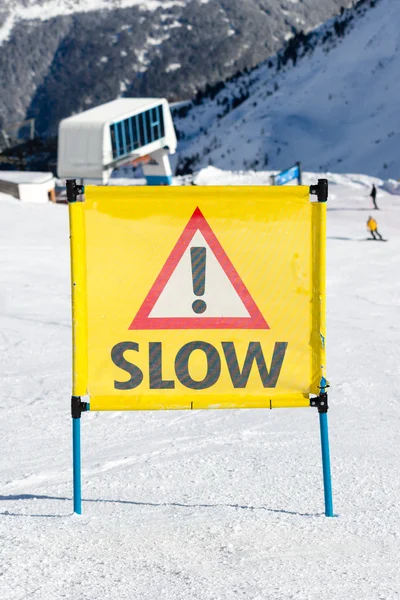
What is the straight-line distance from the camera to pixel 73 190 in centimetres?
367

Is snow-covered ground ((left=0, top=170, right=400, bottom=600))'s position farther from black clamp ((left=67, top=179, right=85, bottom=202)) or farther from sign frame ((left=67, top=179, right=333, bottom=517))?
black clamp ((left=67, top=179, right=85, bottom=202))

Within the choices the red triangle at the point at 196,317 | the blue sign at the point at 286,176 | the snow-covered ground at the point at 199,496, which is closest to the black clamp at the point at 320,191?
the red triangle at the point at 196,317

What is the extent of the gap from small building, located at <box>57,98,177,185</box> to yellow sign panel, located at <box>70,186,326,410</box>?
3818 cm

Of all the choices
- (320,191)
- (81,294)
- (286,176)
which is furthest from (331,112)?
(81,294)

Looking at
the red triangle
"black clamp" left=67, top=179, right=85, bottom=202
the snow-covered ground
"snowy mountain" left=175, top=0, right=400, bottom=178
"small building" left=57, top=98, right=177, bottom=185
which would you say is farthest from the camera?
"snowy mountain" left=175, top=0, right=400, bottom=178

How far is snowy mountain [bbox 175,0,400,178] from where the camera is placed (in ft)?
165

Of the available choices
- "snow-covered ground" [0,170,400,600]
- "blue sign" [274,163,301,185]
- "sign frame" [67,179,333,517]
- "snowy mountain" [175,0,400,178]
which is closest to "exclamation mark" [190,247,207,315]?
"sign frame" [67,179,333,517]

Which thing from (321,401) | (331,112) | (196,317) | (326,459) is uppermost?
(331,112)

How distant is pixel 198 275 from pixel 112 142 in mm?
39581

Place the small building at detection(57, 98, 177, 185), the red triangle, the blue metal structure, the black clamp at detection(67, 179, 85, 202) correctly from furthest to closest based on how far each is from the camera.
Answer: the small building at detection(57, 98, 177, 185) → the blue metal structure → the red triangle → the black clamp at detection(67, 179, 85, 202)

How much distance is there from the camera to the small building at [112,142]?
41938 mm

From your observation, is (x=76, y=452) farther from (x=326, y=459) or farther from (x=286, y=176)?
(x=286, y=176)

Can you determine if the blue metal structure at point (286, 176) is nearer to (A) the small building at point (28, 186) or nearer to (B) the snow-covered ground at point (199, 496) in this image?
(A) the small building at point (28, 186)

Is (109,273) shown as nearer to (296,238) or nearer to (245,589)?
(296,238)
